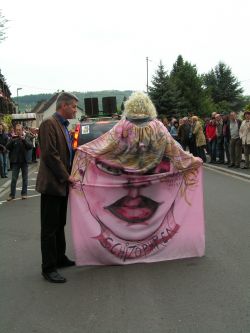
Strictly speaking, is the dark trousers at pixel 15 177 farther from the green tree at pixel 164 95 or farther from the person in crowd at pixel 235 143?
the green tree at pixel 164 95

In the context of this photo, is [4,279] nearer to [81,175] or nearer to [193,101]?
[81,175]

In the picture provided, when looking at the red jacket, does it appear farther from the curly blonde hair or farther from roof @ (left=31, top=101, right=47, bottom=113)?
roof @ (left=31, top=101, right=47, bottom=113)

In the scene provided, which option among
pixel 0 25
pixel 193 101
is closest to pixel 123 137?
pixel 0 25

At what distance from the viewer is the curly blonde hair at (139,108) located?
19.3 feet

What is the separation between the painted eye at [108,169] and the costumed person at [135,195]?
1 centimetres

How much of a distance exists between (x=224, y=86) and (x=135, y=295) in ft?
314

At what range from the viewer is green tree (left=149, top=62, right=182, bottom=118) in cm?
5784

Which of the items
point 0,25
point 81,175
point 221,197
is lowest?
point 221,197

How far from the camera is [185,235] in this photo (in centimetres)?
599

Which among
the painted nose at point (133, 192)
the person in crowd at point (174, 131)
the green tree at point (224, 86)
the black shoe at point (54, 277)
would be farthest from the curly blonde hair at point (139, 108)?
the green tree at point (224, 86)

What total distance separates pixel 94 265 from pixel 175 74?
76.3 meters

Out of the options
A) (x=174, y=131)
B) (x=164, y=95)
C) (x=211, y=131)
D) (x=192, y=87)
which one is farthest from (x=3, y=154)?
(x=192, y=87)

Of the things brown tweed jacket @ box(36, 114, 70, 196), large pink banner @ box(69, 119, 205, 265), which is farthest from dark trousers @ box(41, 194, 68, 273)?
large pink banner @ box(69, 119, 205, 265)

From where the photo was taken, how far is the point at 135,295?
496cm
